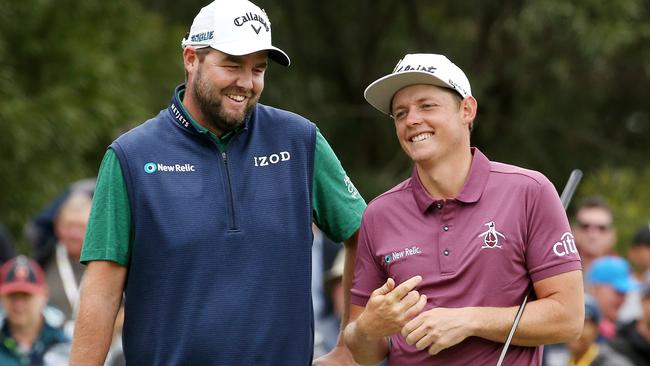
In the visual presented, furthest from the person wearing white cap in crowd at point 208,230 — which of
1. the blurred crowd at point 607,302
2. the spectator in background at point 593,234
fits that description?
the spectator in background at point 593,234

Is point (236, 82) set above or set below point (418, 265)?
above

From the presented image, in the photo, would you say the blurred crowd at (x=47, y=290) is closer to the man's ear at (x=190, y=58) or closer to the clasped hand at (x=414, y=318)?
the man's ear at (x=190, y=58)

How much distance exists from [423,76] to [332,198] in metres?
0.68

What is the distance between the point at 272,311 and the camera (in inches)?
216

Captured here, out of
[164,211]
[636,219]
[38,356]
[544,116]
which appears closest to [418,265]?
[164,211]

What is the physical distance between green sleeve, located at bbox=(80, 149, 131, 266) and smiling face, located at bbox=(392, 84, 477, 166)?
1.06 metres

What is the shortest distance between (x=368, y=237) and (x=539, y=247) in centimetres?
69

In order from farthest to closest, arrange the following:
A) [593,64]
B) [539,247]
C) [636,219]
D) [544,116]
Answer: [544,116], [593,64], [636,219], [539,247]

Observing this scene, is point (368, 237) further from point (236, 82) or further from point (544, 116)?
point (544, 116)

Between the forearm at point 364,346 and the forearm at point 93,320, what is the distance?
2.91ft

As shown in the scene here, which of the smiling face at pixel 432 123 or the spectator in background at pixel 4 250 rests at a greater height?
the smiling face at pixel 432 123

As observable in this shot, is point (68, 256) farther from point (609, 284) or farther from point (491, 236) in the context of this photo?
point (491, 236)

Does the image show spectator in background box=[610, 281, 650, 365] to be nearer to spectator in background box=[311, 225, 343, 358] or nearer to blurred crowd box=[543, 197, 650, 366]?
blurred crowd box=[543, 197, 650, 366]

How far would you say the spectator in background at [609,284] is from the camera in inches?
423
